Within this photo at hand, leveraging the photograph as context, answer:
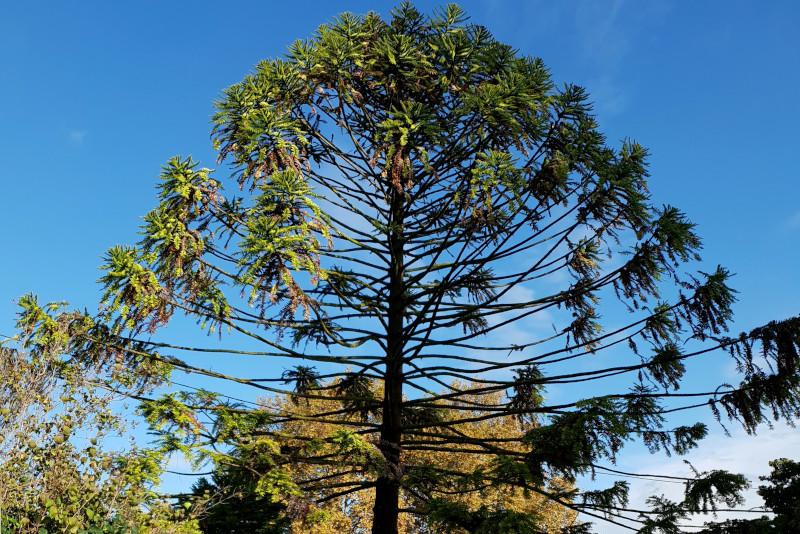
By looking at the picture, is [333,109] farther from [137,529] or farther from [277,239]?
[137,529]

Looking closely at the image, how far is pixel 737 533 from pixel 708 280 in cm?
380

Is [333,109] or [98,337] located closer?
[98,337]

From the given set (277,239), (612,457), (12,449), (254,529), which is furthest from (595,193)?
(254,529)

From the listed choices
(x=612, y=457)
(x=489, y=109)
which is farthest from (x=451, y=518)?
(x=489, y=109)

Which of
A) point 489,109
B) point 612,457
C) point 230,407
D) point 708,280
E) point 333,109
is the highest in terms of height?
point 333,109

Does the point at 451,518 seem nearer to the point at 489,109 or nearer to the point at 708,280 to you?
the point at 708,280

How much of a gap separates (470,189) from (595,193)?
7.30 feet

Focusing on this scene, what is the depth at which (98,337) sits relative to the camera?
11.2 m

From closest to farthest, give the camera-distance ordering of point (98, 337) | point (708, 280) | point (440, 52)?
1. point (708, 280)
2. point (98, 337)
3. point (440, 52)

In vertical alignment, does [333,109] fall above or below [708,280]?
above

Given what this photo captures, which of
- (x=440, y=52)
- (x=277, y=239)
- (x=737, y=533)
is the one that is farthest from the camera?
(x=440, y=52)

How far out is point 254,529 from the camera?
21.1 metres

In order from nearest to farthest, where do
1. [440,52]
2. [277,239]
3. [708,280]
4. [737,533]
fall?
[277,239] < [737,533] < [708,280] < [440,52]

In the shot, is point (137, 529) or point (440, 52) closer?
point (137, 529)
